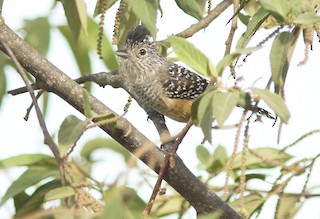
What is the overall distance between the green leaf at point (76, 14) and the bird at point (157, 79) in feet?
6.85

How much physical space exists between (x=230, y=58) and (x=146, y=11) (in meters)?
0.30

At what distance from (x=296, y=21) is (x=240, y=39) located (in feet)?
1.79

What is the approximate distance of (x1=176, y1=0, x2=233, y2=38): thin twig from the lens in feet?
11.5

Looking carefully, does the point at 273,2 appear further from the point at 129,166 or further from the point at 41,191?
the point at 41,191

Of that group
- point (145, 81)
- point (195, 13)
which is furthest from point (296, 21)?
point (145, 81)

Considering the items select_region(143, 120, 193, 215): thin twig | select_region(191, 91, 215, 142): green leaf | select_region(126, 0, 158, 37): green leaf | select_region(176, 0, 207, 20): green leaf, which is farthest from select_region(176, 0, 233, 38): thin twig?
select_region(191, 91, 215, 142): green leaf

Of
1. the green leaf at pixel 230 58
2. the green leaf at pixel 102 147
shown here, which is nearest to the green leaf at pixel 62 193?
the green leaf at pixel 230 58

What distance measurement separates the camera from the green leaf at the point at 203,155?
3.96 m

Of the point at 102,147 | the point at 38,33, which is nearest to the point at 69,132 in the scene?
the point at 102,147

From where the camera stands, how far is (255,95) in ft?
7.34

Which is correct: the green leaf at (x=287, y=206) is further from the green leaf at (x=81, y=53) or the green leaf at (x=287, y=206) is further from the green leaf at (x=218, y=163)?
the green leaf at (x=81, y=53)

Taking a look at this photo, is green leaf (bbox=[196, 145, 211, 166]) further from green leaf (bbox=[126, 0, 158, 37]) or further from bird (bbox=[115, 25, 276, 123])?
green leaf (bbox=[126, 0, 158, 37])

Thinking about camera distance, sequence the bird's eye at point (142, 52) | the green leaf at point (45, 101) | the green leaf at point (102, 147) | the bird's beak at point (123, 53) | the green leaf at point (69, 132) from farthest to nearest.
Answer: the bird's eye at point (142, 52), the bird's beak at point (123, 53), the green leaf at point (45, 101), the green leaf at point (102, 147), the green leaf at point (69, 132)

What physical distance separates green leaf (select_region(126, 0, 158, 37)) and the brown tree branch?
2.45 feet
